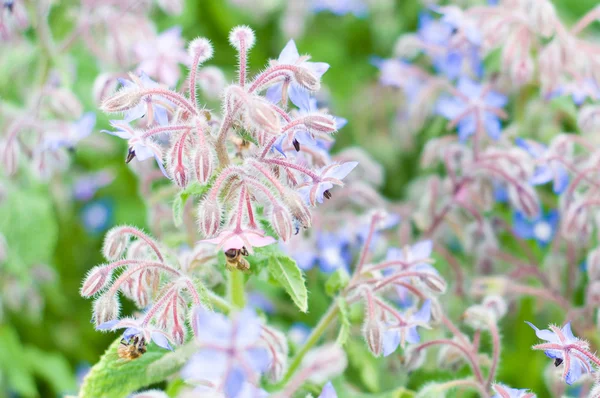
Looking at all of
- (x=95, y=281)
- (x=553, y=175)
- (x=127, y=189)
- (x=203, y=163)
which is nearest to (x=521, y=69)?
(x=553, y=175)

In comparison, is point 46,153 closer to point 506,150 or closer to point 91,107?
point 91,107

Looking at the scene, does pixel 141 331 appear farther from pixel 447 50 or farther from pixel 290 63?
pixel 447 50

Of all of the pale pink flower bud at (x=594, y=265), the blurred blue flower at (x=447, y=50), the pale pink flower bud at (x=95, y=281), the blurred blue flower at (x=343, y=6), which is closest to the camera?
the pale pink flower bud at (x=95, y=281)

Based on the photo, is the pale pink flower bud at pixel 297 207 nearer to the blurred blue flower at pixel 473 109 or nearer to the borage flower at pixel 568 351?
the borage flower at pixel 568 351

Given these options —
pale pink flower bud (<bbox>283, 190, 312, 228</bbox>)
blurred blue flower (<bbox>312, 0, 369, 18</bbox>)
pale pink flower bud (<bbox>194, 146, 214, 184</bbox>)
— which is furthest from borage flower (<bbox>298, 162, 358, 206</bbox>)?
blurred blue flower (<bbox>312, 0, 369, 18</bbox>)

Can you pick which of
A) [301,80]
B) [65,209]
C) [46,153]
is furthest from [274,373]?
[65,209]

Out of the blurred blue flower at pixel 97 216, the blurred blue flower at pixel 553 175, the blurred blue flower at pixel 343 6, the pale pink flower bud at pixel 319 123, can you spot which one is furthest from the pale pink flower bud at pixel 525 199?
the blurred blue flower at pixel 97 216

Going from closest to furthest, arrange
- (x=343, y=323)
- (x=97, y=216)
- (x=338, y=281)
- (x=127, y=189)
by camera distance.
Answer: (x=343, y=323) < (x=338, y=281) < (x=97, y=216) < (x=127, y=189)
